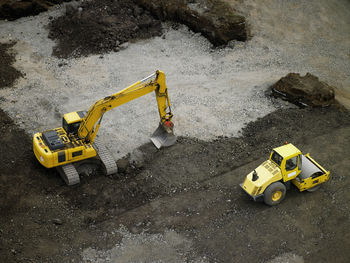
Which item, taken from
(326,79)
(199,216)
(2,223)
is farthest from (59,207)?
(326,79)

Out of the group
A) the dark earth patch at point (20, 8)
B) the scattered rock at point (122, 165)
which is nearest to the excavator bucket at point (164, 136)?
the scattered rock at point (122, 165)

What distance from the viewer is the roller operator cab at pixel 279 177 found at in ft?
47.6

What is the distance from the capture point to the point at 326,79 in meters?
22.2

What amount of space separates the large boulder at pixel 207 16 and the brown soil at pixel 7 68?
790 centimetres

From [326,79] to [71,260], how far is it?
51.3 ft

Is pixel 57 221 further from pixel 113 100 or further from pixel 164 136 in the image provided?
pixel 164 136

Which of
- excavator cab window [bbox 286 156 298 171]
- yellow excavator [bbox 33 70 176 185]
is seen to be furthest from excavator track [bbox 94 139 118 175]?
excavator cab window [bbox 286 156 298 171]

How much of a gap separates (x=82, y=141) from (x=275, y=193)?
278 inches

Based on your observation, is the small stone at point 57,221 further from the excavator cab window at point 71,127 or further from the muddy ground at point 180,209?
the excavator cab window at point 71,127

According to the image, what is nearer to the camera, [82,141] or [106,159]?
[82,141]

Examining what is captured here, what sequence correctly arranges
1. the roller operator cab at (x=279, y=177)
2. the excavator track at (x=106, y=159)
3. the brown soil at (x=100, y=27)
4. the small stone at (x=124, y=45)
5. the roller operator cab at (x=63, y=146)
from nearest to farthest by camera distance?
the roller operator cab at (x=279, y=177), the roller operator cab at (x=63, y=146), the excavator track at (x=106, y=159), the brown soil at (x=100, y=27), the small stone at (x=124, y=45)

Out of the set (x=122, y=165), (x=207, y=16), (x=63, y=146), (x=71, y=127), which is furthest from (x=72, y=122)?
(x=207, y=16)

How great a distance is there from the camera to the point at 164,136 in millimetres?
17469

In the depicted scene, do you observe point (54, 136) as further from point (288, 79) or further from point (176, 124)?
point (288, 79)
